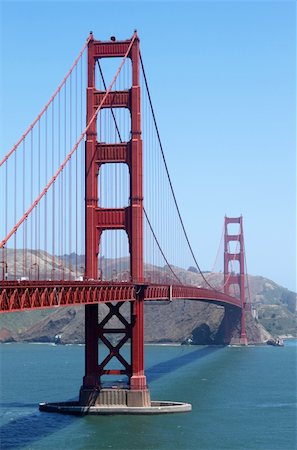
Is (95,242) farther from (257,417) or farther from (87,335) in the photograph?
(257,417)

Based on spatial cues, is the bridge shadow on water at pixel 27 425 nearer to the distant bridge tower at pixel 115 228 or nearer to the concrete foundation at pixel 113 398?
the concrete foundation at pixel 113 398

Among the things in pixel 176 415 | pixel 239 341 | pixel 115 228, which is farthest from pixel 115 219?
pixel 239 341

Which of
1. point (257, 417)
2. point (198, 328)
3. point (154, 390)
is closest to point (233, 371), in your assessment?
point (154, 390)

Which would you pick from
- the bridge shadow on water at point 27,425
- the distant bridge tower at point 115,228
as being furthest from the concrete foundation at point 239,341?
the distant bridge tower at point 115,228

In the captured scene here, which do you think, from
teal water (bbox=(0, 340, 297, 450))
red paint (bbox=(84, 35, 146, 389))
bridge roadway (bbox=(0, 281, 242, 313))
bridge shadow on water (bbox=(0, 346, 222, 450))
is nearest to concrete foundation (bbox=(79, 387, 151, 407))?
red paint (bbox=(84, 35, 146, 389))

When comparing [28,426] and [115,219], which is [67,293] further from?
[115,219]

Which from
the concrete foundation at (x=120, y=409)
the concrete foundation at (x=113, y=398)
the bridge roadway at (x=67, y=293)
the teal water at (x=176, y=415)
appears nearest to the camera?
the bridge roadway at (x=67, y=293)

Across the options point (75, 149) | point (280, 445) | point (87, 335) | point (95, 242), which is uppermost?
point (75, 149)
